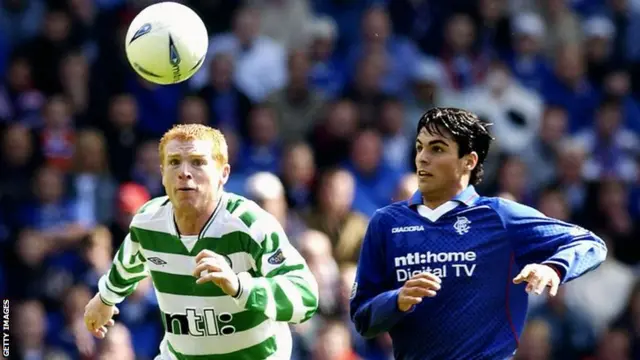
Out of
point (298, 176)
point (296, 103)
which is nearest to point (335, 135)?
point (296, 103)

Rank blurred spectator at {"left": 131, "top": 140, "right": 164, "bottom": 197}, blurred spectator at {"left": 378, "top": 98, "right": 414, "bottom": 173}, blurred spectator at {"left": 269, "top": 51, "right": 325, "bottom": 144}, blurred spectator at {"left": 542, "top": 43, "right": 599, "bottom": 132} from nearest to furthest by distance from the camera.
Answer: blurred spectator at {"left": 131, "top": 140, "right": 164, "bottom": 197}, blurred spectator at {"left": 378, "top": 98, "right": 414, "bottom": 173}, blurred spectator at {"left": 269, "top": 51, "right": 325, "bottom": 144}, blurred spectator at {"left": 542, "top": 43, "right": 599, "bottom": 132}

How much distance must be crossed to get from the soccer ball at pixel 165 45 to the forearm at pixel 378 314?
2.00 meters

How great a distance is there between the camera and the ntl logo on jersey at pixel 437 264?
8.05 meters

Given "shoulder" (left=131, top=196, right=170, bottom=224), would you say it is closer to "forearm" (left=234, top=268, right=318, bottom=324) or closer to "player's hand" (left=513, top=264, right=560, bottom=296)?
"forearm" (left=234, top=268, right=318, bottom=324)

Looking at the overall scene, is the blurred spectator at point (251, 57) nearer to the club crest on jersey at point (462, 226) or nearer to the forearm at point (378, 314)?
the club crest on jersey at point (462, 226)

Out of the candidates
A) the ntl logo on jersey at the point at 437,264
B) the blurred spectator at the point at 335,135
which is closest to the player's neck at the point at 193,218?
the ntl logo on jersey at the point at 437,264

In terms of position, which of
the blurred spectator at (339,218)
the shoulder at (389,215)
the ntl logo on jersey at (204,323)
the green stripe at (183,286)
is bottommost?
the blurred spectator at (339,218)

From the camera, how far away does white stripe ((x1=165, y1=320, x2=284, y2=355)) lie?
8.15 meters

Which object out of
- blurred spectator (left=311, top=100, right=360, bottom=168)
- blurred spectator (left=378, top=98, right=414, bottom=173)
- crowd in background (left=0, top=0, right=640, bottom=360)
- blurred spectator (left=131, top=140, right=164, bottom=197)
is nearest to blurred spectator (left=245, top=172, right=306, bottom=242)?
crowd in background (left=0, top=0, right=640, bottom=360)

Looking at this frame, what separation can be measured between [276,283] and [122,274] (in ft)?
4.27

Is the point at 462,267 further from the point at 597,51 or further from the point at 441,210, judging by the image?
the point at 597,51

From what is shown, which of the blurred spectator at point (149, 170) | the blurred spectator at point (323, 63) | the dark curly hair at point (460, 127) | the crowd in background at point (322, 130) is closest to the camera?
the dark curly hair at point (460, 127)

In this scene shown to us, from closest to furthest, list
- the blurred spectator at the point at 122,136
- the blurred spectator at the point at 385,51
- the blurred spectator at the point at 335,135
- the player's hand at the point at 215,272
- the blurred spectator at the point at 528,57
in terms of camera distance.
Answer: the player's hand at the point at 215,272 → the blurred spectator at the point at 122,136 → the blurred spectator at the point at 335,135 → the blurred spectator at the point at 385,51 → the blurred spectator at the point at 528,57

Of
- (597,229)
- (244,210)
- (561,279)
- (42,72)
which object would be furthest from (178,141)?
(597,229)
